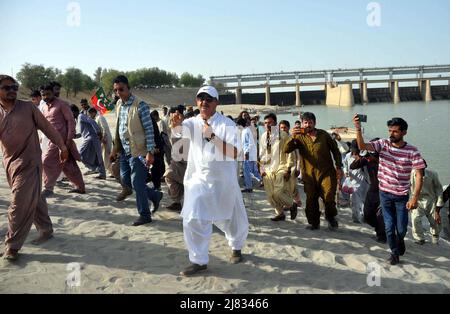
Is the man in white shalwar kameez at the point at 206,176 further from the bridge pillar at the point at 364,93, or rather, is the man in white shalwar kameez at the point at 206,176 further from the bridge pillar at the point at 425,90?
the bridge pillar at the point at 425,90

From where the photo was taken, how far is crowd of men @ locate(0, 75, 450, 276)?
3.59 m

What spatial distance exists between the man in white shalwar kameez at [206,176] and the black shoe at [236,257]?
1.29 ft

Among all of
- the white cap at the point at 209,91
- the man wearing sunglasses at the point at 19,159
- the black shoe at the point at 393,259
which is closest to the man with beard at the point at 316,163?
the black shoe at the point at 393,259

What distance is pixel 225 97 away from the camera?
76.7m

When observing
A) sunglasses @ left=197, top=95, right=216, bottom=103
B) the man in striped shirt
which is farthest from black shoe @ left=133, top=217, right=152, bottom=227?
the man in striped shirt

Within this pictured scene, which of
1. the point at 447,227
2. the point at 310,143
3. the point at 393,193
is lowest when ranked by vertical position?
the point at 447,227

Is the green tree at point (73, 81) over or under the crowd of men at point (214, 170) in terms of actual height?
over

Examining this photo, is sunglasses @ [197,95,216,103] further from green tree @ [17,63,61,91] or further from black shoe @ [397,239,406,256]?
green tree @ [17,63,61,91]

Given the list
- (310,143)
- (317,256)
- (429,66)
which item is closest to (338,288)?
(317,256)

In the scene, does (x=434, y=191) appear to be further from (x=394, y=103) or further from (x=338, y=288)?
(x=394, y=103)

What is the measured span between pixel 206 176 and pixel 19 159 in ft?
6.21

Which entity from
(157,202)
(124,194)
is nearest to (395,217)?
(157,202)

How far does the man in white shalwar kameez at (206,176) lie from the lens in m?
3.52
